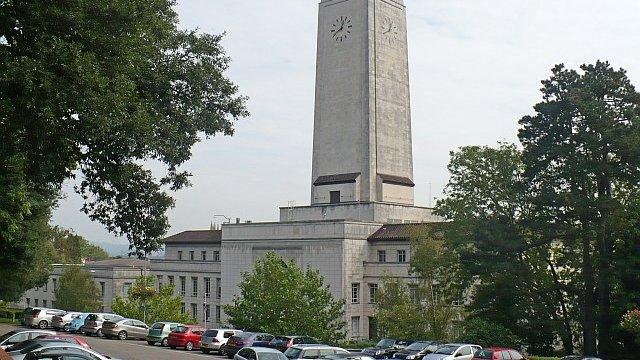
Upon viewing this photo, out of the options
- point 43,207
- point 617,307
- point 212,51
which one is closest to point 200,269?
point 43,207

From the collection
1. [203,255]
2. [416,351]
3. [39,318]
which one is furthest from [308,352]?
[203,255]

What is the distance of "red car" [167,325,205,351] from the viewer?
3962 cm

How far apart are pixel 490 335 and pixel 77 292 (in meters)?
55.8

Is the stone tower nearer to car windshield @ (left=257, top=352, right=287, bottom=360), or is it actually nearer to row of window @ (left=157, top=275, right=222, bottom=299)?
row of window @ (left=157, top=275, right=222, bottom=299)

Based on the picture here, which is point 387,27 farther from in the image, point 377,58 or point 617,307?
point 617,307

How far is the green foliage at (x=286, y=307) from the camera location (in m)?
48.3

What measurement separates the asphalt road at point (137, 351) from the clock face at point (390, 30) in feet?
128

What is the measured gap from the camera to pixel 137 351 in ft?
121

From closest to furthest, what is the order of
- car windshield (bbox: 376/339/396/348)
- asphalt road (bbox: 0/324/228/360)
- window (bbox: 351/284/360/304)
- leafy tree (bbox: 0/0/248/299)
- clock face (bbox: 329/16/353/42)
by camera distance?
leafy tree (bbox: 0/0/248/299) < asphalt road (bbox: 0/324/228/360) < car windshield (bbox: 376/339/396/348) < window (bbox: 351/284/360/304) < clock face (bbox: 329/16/353/42)

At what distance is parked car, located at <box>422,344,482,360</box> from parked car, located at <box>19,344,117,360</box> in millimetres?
14383

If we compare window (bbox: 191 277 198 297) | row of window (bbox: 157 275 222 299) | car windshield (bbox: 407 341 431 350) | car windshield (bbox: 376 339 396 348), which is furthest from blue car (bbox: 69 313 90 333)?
window (bbox: 191 277 198 297)

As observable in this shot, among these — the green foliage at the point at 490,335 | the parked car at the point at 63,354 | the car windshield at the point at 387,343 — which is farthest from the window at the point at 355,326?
the parked car at the point at 63,354

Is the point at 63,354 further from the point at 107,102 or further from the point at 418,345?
the point at 418,345

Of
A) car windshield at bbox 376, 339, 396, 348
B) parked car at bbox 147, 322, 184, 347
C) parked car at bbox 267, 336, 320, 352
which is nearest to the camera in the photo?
parked car at bbox 267, 336, 320, 352
